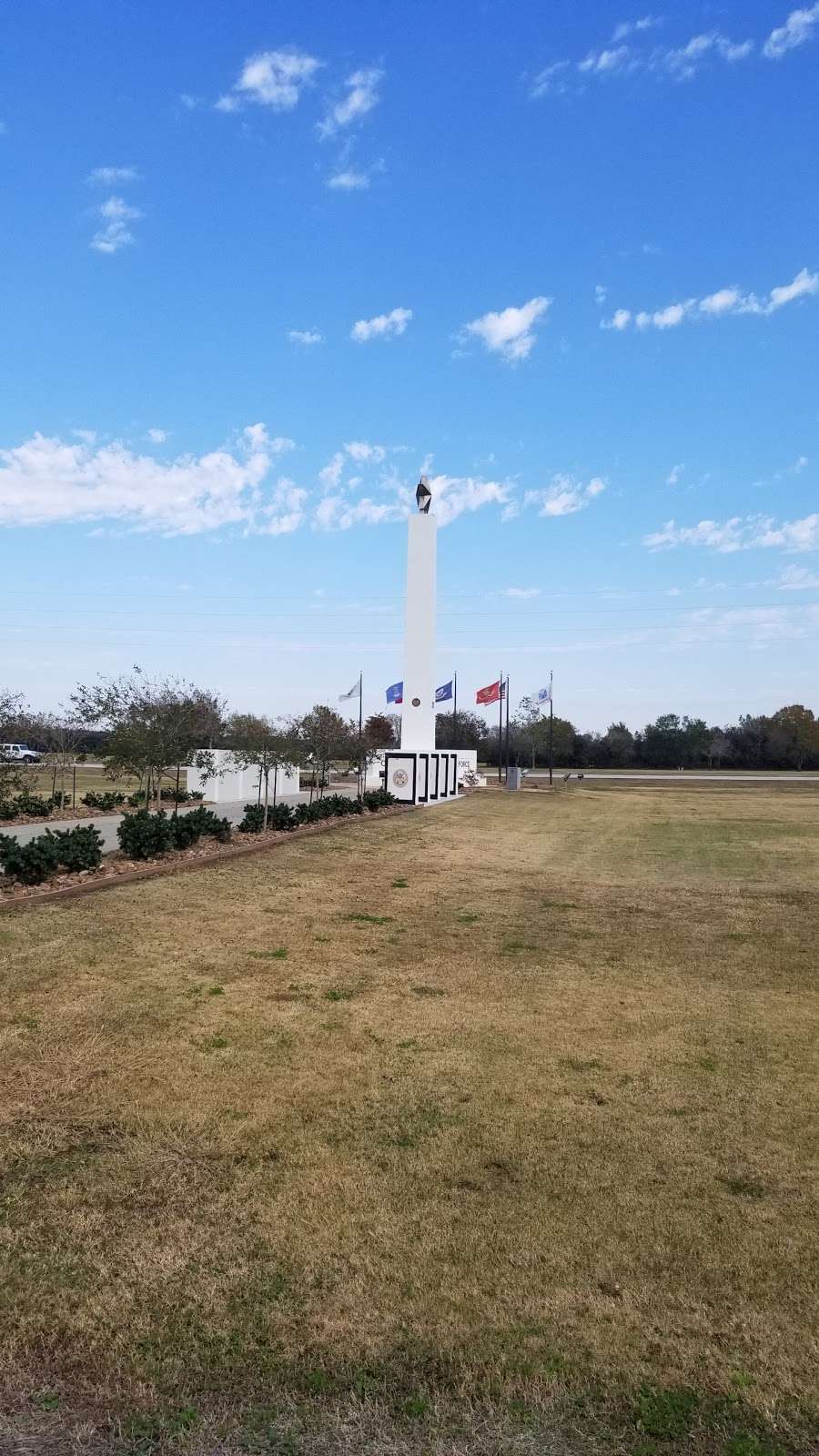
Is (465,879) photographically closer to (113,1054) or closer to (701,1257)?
(113,1054)

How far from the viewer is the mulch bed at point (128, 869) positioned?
11.1 meters

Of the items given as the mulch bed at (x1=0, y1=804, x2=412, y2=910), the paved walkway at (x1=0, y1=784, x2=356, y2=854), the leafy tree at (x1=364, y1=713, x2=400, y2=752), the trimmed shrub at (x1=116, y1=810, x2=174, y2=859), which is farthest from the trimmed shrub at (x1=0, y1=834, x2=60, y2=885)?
the leafy tree at (x1=364, y1=713, x2=400, y2=752)

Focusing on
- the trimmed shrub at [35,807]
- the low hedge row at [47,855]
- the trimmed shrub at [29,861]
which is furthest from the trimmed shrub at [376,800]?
the trimmed shrub at [29,861]

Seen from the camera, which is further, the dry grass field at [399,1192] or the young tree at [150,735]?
the young tree at [150,735]

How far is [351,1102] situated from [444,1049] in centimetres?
125

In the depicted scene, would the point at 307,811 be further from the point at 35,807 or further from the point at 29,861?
the point at 29,861

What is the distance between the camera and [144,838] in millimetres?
14234

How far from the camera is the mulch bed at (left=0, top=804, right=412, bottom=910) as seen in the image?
11.1m

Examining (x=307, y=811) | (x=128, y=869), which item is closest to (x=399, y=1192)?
(x=128, y=869)

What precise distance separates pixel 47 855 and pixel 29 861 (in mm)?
249

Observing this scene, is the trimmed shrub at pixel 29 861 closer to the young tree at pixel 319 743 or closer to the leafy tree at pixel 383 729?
the young tree at pixel 319 743

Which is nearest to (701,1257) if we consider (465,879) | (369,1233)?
(369,1233)

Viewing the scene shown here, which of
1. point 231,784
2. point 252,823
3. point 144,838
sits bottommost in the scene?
point 252,823

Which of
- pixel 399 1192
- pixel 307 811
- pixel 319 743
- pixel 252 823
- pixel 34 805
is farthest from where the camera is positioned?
pixel 319 743
